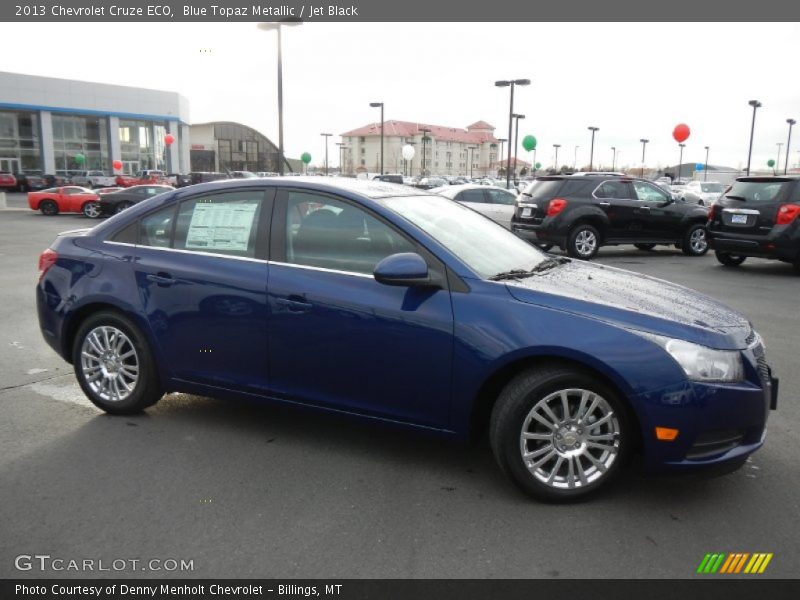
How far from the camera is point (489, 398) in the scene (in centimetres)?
357

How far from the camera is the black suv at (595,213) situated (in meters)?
13.4

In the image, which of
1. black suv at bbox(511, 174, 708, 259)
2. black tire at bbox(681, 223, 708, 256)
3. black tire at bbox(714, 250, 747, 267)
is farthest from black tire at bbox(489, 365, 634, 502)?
black tire at bbox(681, 223, 708, 256)

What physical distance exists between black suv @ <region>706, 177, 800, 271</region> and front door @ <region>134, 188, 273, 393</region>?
10.2 m

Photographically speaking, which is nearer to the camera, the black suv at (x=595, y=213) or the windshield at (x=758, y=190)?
the windshield at (x=758, y=190)

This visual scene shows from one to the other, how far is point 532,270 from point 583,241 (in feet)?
32.7

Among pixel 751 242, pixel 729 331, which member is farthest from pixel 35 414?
pixel 751 242

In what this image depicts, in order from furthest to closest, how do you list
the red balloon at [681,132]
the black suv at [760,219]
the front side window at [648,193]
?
the red balloon at [681,132] → the front side window at [648,193] → the black suv at [760,219]

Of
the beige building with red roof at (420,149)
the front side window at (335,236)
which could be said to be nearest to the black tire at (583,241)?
the front side window at (335,236)

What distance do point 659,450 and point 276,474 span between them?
198 cm

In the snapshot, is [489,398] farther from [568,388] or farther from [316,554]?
[316,554]

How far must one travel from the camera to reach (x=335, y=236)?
13.0 ft

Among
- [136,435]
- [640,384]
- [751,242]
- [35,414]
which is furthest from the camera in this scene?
[751,242]

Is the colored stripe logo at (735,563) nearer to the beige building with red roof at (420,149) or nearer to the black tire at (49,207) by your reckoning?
the black tire at (49,207)

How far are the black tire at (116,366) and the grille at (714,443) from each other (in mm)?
3230
